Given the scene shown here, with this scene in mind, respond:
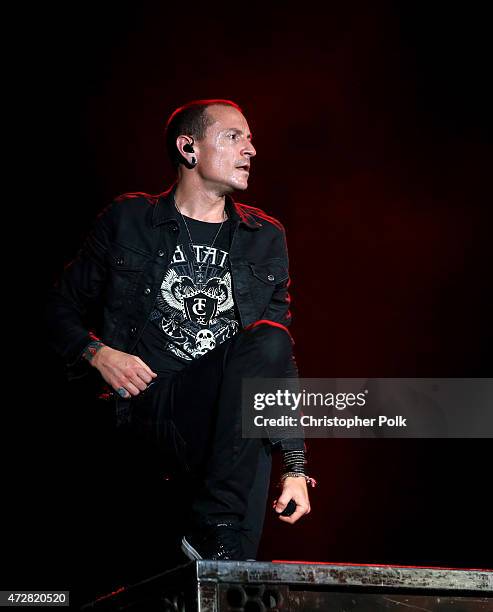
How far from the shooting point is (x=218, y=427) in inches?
85.5

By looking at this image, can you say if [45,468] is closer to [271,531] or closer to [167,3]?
[271,531]

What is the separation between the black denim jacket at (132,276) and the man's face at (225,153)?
14 centimetres

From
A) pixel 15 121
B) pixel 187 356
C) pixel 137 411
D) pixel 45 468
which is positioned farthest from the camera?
pixel 15 121

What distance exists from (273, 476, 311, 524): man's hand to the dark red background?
5.40 feet

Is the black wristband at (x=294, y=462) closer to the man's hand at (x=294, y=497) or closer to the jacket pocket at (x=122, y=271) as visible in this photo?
the man's hand at (x=294, y=497)

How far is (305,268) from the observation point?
13.9 ft

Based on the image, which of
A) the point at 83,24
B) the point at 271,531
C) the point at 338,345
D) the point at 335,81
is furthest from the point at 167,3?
the point at 271,531

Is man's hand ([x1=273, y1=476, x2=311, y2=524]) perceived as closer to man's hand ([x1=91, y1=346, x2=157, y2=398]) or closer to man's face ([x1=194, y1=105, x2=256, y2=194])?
man's hand ([x1=91, y1=346, x2=157, y2=398])

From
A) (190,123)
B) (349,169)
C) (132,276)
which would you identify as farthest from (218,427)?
(349,169)

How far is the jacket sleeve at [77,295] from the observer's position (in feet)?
8.50

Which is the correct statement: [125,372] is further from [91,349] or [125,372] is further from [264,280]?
[264,280]

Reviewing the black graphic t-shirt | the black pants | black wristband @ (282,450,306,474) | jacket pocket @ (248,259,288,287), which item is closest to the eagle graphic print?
the black graphic t-shirt

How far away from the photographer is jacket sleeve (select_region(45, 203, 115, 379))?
2.59m

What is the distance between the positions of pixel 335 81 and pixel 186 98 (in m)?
0.82
